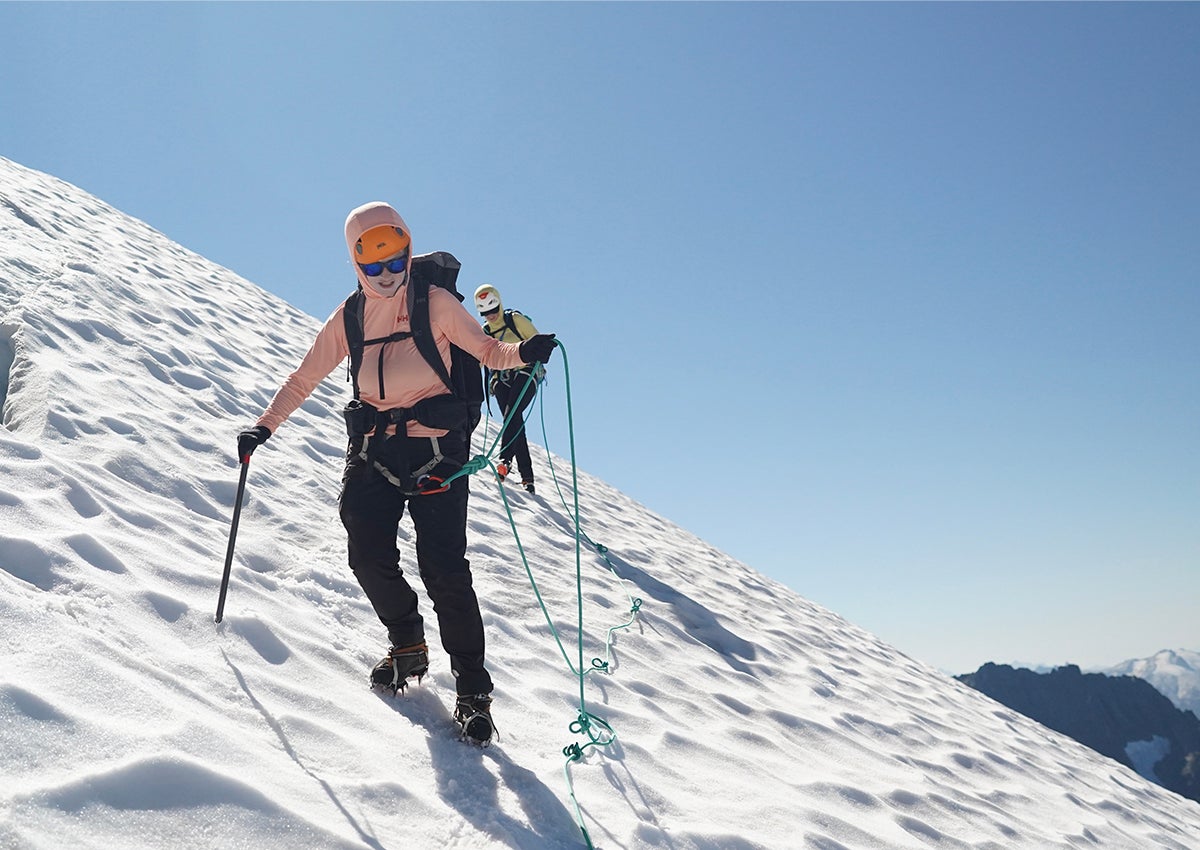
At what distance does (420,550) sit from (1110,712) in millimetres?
126544

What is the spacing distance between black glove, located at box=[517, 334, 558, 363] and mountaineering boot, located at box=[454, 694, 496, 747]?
1450 mm

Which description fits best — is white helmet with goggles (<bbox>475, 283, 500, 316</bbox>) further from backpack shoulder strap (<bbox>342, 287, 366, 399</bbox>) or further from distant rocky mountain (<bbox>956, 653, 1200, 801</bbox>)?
distant rocky mountain (<bbox>956, 653, 1200, 801</bbox>)

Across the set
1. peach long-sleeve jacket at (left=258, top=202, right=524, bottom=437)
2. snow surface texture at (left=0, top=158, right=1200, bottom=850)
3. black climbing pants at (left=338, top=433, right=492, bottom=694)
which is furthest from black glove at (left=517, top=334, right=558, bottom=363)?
snow surface texture at (left=0, top=158, right=1200, bottom=850)

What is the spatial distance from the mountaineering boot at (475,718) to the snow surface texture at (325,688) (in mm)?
59

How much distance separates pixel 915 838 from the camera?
4.07 metres

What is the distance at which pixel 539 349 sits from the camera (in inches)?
128

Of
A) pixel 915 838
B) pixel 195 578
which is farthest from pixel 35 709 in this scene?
pixel 915 838

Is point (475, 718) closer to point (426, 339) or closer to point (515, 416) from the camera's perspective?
point (426, 339)

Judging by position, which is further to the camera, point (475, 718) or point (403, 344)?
point (403, 344)

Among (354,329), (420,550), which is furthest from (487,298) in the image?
(420,550)

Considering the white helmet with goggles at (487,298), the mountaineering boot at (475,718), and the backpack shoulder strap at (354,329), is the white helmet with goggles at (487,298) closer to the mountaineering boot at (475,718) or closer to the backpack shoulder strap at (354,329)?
the backpack shoulder strap at (354,329)

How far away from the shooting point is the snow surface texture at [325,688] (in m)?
2.31

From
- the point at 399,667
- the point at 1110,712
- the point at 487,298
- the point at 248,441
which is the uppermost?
the point at 487,298

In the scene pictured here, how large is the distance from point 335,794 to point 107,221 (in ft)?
45.2
